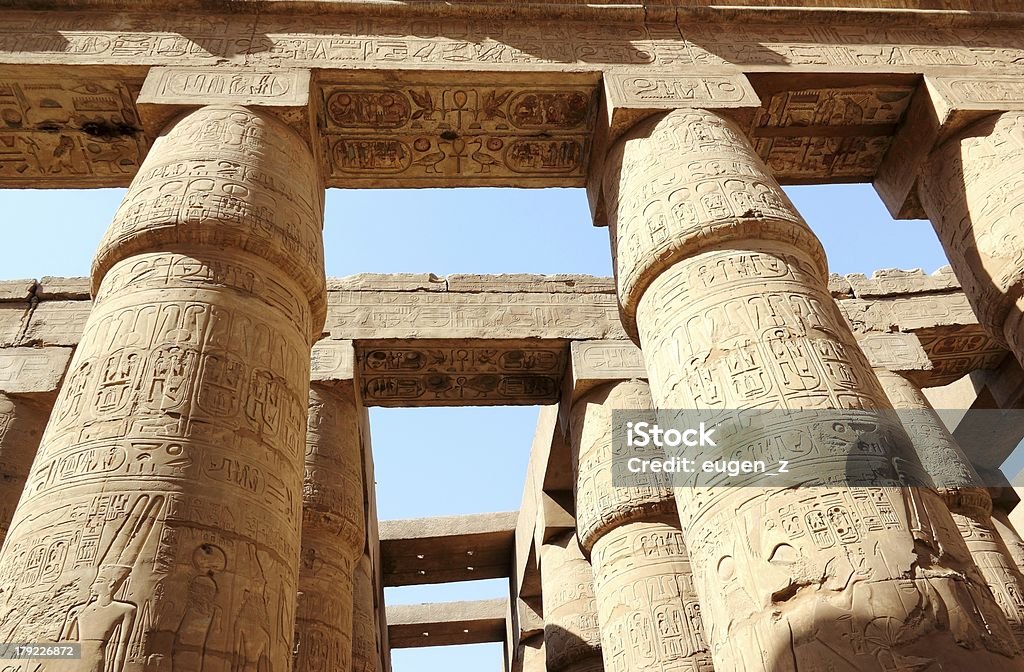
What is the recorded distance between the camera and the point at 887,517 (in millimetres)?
3279

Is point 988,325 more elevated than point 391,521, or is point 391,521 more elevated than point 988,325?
point 391,521

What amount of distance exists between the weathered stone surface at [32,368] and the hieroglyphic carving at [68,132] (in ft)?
7.85

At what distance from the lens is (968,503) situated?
24.0 feet

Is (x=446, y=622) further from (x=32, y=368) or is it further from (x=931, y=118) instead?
(x=931, y=118)

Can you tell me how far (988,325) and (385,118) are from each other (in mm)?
4176

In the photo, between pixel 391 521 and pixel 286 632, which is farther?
pixel 391 521

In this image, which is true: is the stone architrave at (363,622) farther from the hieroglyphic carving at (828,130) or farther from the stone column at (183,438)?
the hieroglyphic carving at (828,130)

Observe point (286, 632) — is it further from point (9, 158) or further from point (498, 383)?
point (498, 383)

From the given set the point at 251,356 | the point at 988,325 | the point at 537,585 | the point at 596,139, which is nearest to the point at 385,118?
the point at 596,139

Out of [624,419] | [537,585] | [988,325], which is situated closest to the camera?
[988,325]

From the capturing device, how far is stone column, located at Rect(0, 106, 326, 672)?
2947 mm

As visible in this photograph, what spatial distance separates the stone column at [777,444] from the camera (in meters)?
3.00

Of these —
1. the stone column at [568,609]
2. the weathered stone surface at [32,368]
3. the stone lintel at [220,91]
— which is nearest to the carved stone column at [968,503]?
the stone column at [568,609]

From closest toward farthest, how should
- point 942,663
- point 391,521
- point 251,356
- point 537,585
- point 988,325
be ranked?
point 942,663 → point 251,356 → point 988,325 → point 537,585 → point 391,521
